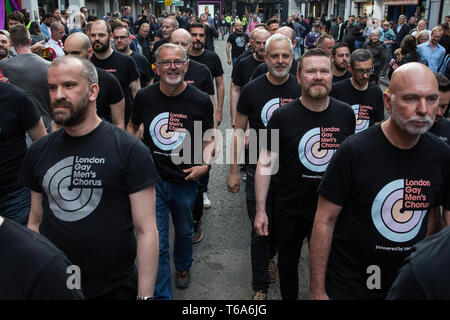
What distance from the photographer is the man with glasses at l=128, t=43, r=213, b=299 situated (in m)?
3.86

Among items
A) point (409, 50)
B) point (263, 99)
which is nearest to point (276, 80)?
point (263, 99)

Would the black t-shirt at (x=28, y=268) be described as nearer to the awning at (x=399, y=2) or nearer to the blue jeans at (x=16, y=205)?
the blue jeans at (x=16, y=205)

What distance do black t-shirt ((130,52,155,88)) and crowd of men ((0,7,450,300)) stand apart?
226 centimetres

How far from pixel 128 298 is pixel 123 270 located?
0.16m

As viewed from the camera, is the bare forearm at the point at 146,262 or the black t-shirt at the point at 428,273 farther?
the bare forearm at the point at 146,262

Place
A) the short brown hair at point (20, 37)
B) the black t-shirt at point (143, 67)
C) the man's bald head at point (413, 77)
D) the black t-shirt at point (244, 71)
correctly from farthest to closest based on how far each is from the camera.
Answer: the black t-shirt at point (143, 67)
the black t-shirt at point (244, 71)
the short brown hair at point (20, 37)
the man's bald head at point (413, 77)

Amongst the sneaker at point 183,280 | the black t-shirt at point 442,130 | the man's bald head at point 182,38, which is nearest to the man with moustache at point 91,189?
the sneaker at point 183,280

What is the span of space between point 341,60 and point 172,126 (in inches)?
113

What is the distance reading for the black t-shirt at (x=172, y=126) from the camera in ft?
12.7

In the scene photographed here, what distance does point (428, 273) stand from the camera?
1365mm

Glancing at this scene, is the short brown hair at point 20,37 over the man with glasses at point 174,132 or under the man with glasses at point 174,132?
over

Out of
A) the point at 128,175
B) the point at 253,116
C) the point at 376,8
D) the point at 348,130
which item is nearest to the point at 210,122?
the point at 253,116

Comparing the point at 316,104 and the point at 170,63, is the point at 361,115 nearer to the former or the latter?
the point at 316,104

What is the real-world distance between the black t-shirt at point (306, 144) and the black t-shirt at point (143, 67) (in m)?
3.89
